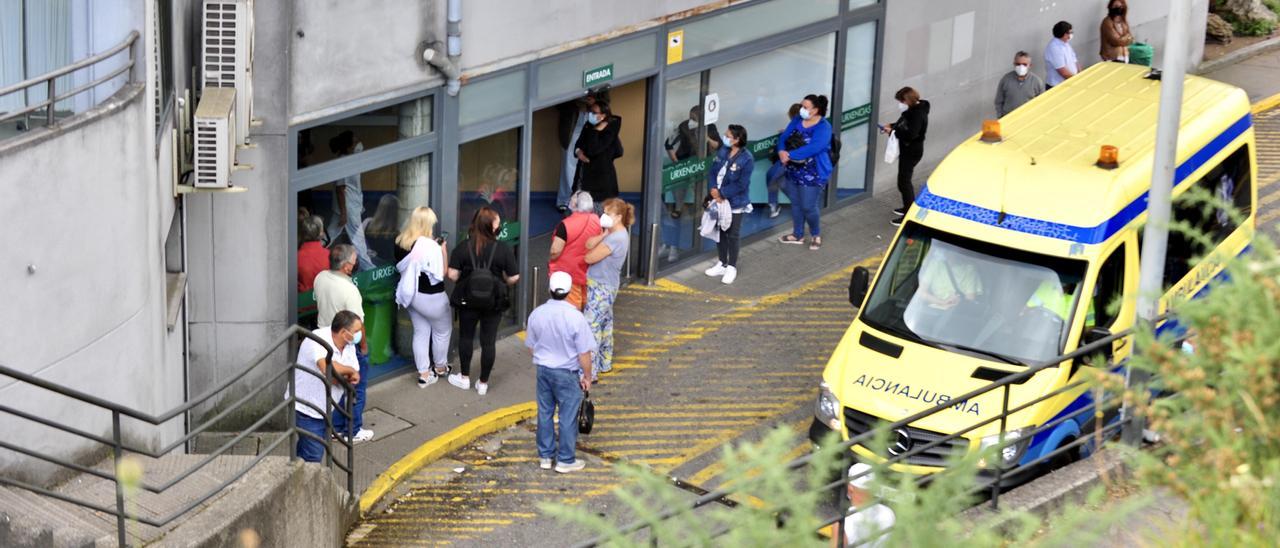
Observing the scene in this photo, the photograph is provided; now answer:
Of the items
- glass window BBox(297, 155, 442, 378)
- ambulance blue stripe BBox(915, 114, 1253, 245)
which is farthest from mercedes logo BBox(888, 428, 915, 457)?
glass window BBox(297, 155, 442, 378)

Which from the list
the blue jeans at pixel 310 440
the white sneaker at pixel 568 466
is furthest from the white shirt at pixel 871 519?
the blue jeans at pixel 310 440

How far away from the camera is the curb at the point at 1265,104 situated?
23842mm

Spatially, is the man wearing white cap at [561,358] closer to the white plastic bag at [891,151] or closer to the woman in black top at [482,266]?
the woman in black top at [482,266]

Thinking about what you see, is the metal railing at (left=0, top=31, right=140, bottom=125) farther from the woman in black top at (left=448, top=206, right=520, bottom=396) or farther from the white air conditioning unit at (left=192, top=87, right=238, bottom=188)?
the woman in black top at (left=448, top=206, right=520, bottom=396)

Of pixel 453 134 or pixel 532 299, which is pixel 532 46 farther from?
pixel 532 299

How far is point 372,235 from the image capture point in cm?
1475

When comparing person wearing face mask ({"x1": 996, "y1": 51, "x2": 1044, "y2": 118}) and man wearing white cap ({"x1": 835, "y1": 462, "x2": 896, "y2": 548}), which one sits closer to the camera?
man wearing white cap ({"x1": 835, "y1": 462, "x2": 896, "y2": 548})

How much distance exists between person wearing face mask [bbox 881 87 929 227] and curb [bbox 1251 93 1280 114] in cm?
679

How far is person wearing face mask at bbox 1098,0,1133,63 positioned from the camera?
22.2 m

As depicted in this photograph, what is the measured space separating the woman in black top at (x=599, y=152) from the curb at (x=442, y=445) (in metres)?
2.98

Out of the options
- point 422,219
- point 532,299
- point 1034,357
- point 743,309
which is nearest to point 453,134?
point 422,219

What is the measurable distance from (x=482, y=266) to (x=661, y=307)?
2.95m

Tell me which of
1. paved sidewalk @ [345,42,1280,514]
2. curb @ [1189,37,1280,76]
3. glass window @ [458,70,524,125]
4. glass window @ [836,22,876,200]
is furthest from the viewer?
curb @ [1189,37,1280,76]

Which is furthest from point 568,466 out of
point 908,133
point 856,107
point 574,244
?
point 856,107
